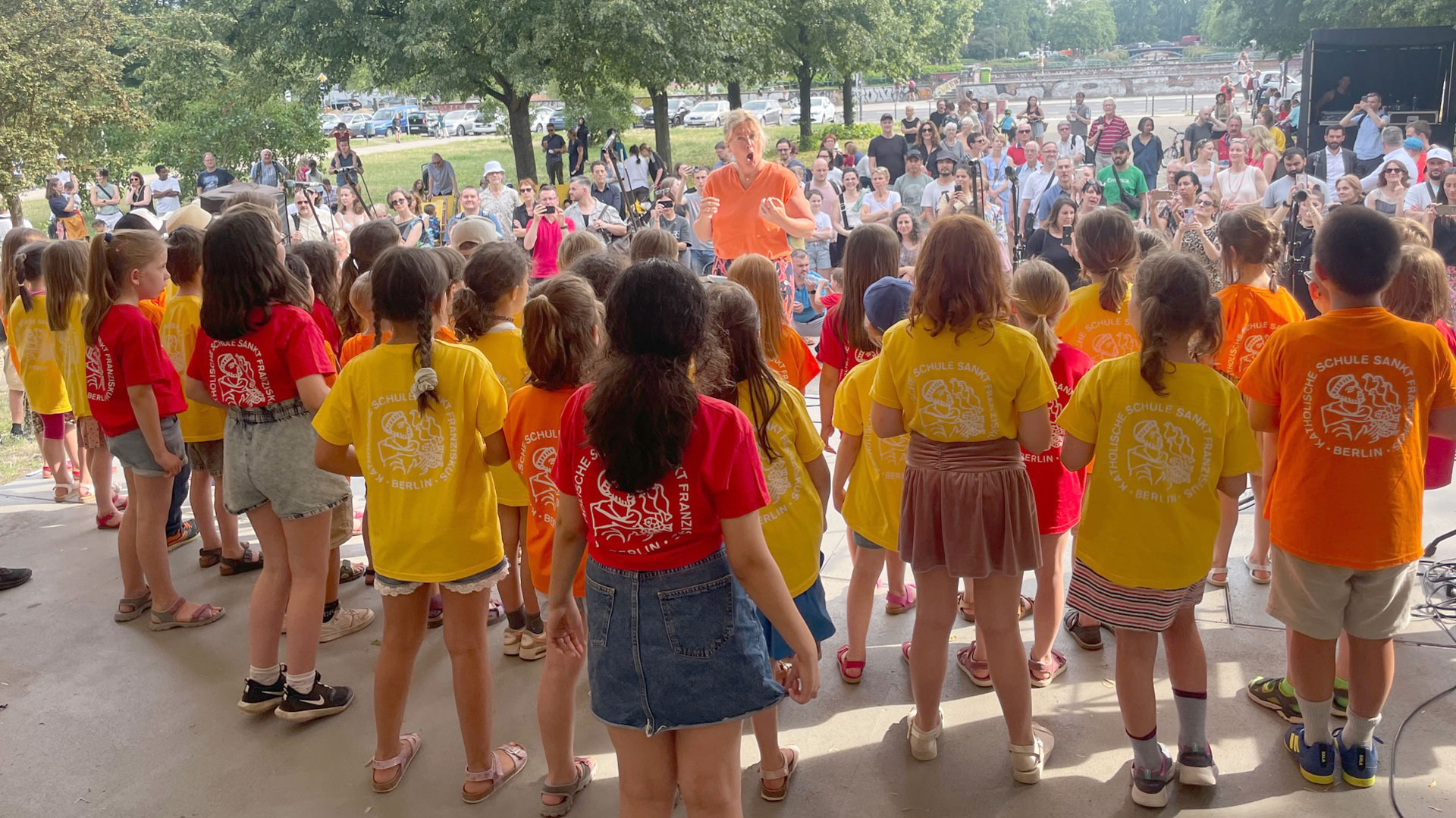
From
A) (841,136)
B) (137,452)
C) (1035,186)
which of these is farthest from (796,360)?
(841,136)

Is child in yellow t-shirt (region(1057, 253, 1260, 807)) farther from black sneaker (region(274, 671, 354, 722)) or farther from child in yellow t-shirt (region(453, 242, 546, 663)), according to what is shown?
black sneaker (region(274, 671, 354, 722))

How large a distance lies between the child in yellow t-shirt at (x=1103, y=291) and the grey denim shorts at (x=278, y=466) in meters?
2.63

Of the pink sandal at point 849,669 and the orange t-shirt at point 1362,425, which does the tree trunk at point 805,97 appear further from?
A: the orange t-shirt at point 1362,425

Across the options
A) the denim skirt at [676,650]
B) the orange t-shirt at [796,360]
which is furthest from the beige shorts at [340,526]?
the denim skirt at [676,650]

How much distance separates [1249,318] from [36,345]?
18.1ft

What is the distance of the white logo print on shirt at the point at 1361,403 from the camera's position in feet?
9.23

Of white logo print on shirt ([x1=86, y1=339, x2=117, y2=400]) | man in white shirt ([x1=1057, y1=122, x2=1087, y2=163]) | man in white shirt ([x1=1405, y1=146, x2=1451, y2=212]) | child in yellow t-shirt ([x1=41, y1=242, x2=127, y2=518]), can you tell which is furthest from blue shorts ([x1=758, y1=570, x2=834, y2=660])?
man in white shirt ([x1=1057, y1=122, x2=1087, y2=163])

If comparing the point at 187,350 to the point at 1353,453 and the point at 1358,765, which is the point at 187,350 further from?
the point at 1358,765

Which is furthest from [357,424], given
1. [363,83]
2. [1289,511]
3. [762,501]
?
[363,83]

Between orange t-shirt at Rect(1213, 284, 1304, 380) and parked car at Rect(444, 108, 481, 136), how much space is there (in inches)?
1797

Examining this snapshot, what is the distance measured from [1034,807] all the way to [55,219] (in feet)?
53.6

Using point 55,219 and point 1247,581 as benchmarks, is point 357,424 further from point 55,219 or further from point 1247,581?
point 55,219

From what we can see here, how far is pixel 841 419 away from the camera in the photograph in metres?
3.33

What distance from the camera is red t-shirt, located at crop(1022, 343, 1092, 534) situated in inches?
132
